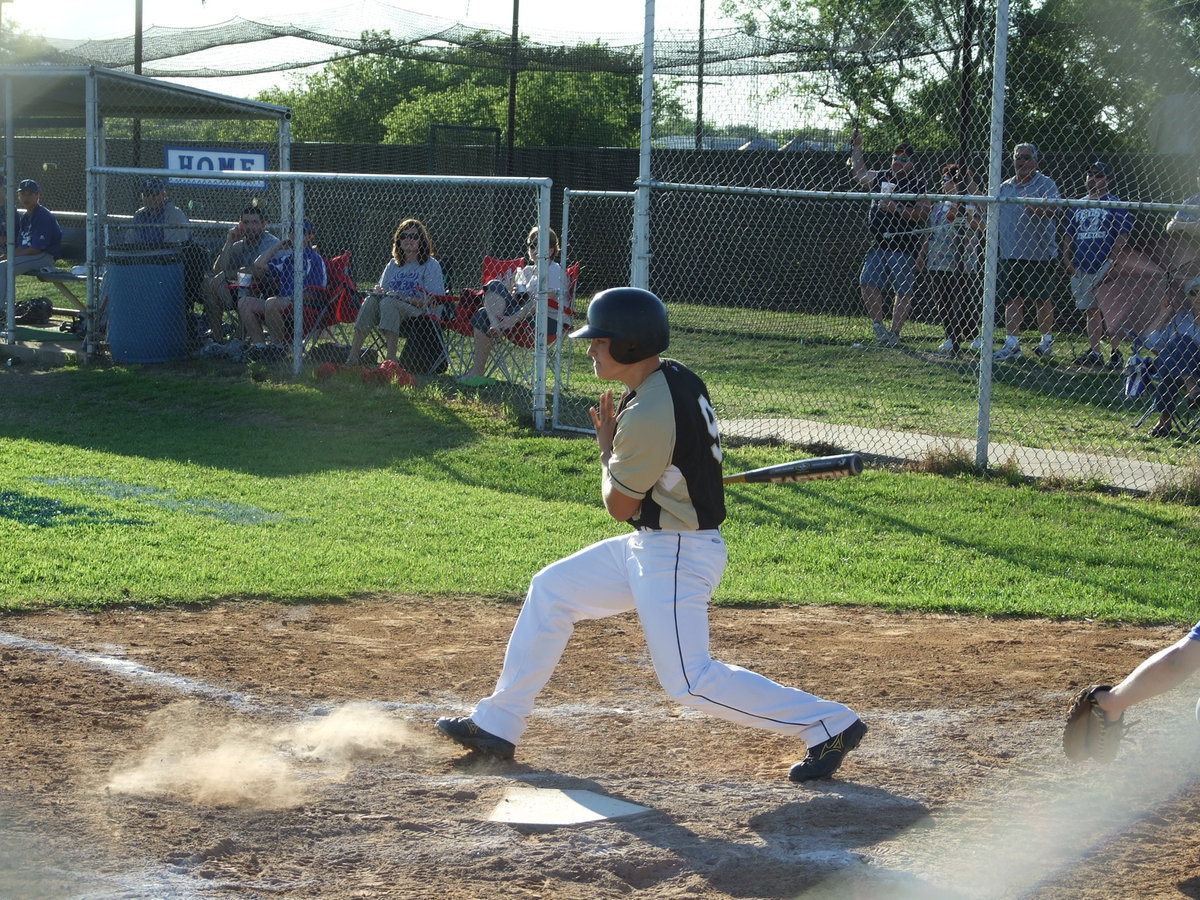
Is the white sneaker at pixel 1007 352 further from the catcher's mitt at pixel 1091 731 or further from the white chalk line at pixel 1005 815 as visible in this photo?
the catcher's mitt at pixel 1091 731

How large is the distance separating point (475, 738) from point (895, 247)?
34.4 ft

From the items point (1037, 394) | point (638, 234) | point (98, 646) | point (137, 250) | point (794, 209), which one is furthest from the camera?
point (794, 209)

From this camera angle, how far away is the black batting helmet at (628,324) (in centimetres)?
405

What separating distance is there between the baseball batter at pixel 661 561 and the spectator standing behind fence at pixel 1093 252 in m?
8.63

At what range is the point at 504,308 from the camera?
11.6 m

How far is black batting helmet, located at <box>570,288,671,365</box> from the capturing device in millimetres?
4055

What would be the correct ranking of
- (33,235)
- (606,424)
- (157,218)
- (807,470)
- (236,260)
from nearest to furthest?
(606,424) → (807,470) → (236,260) → (157,218) → (33,235)

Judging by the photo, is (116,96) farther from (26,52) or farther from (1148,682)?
(1148,682)

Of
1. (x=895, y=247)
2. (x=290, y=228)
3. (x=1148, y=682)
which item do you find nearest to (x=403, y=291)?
(x=290, y=228)

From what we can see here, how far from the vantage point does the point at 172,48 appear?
21.9 meters

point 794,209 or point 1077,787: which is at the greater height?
point 794,209

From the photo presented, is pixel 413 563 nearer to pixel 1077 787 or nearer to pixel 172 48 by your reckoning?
pixel 1077 787

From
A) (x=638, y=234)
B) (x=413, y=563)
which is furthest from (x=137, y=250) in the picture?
(x=413, y=563)

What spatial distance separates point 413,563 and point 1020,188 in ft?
23.2
